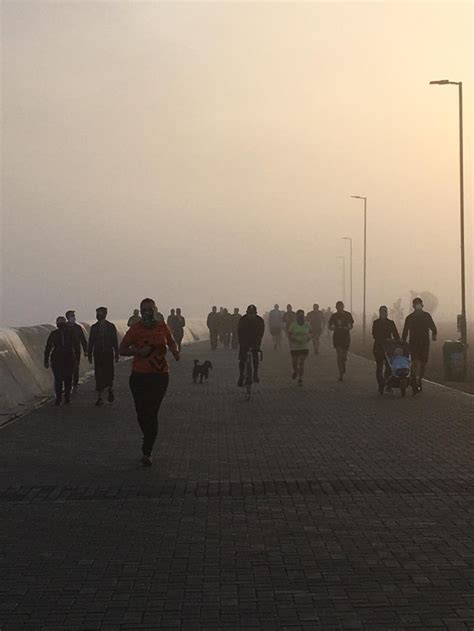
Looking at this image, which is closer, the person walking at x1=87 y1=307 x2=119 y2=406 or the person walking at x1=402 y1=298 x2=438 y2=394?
the person walking at x1=87 y1=307 x2=119 y2=406

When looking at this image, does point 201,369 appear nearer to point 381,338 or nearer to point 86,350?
point 381,338

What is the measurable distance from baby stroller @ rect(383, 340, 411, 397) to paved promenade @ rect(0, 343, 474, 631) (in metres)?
4.92

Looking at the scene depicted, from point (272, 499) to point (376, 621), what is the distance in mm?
3874

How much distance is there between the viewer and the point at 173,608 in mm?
6082

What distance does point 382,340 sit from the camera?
22500 millimetres

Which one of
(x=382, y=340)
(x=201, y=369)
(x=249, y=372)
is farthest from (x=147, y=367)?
(x=201, y=369)

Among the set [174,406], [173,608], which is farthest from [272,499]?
[174,406]

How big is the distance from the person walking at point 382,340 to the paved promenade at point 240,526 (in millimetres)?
5698

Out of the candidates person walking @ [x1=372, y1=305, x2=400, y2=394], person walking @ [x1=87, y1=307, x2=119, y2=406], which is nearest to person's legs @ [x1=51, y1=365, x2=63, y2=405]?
person walking @ [x1=87, y1=307, x2=119, y2=406]

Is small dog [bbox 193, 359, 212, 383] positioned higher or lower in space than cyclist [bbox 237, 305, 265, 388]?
lower

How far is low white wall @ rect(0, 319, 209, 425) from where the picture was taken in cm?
2038

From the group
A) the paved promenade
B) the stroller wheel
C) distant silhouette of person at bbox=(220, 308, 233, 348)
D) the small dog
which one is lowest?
the paved promenade

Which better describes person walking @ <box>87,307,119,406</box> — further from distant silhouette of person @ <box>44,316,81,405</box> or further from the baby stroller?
the baby stroller

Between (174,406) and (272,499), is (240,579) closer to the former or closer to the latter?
(272,499)
